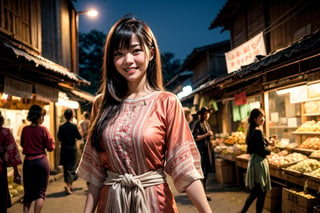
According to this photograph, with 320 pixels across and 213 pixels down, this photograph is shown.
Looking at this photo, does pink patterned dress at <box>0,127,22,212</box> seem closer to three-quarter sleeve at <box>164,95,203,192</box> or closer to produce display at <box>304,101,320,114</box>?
three-quarter sleeve at <box>164,95,203,192</box>

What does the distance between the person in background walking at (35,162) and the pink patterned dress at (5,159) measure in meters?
0.59

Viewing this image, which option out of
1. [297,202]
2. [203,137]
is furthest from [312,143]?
[203,137]

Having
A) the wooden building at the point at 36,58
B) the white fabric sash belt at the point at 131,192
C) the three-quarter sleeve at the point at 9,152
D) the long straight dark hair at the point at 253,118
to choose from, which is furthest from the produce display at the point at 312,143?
the wooden building at the point at 36,58

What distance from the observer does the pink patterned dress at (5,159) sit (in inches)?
213

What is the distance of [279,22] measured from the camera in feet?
34.5

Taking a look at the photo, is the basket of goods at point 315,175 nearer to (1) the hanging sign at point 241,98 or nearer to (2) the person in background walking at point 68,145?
(1) the hanging sign at point 241,98

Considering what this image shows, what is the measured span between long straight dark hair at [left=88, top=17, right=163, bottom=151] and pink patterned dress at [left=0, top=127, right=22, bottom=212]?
4.27m

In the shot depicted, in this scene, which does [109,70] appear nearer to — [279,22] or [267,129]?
[267,129]

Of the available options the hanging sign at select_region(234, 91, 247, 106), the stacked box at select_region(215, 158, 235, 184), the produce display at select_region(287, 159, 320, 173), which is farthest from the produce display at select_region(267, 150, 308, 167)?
the hanging sign at select_region(234, 91, 247, 106)

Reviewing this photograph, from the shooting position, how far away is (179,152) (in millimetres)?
1840

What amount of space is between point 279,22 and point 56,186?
11101 mm

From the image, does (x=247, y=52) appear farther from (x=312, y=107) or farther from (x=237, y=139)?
(x=237, y=139)

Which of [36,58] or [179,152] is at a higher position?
[36,58]

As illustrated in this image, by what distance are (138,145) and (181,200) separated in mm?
7011
